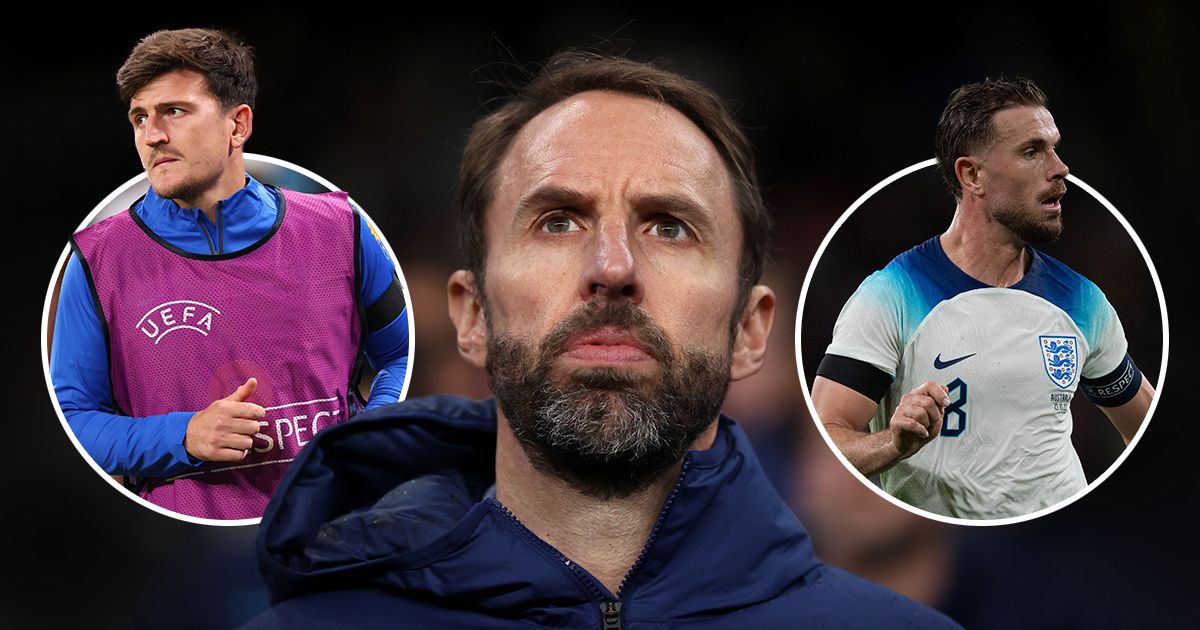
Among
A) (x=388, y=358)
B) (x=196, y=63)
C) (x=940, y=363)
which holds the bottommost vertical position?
(x=388, y=358)

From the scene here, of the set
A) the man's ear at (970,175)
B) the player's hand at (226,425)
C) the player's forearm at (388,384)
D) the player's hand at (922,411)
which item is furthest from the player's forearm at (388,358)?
the man's ear at (970,175)

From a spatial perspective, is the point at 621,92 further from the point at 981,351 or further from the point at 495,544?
the point at 981,351

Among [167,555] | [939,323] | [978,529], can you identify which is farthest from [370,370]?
[978,529]

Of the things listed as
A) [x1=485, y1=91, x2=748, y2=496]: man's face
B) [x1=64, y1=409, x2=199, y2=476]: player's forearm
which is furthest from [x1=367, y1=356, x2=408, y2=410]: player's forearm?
[x1=485, y1=91, x2=748, y2=496]: man's face

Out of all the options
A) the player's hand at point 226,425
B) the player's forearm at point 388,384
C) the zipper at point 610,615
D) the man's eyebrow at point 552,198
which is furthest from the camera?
the player's forearm at point 388,384

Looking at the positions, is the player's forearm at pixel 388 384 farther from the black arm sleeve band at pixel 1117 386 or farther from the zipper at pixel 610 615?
the black arm sleeve band at pixel 1117 386

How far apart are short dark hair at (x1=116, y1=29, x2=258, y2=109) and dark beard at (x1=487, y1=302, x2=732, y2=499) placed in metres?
0.91

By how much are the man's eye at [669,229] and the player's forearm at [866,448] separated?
2.84ft

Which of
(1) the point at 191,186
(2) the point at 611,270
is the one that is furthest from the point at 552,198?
(1) the point at 191,186

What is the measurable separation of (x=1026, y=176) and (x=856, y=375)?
544 millimetres

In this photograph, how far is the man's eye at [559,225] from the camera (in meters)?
1.69

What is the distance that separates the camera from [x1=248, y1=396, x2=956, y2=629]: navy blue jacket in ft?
5.16

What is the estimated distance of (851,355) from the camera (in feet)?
7.80

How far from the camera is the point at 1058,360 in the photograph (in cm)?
231
